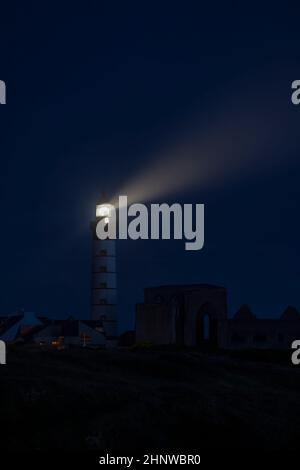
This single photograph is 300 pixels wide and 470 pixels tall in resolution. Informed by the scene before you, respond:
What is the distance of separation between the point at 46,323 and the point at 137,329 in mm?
8267

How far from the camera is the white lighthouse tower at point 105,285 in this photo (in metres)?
57.9

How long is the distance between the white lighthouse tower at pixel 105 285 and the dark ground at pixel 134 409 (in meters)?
29.1

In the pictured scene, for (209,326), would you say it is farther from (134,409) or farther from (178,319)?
(134,409)

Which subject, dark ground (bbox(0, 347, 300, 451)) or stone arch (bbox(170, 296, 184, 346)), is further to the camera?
stone arch (bbox(170, 296, 184, 346))

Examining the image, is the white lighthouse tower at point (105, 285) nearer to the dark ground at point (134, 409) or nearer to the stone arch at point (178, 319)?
the stone arch at point (178, 319)

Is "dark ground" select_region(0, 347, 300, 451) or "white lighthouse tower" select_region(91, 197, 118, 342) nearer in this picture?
"dark ground" select_region(0, 347, 300, 451)

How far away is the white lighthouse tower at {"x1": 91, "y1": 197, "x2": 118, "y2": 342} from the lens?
57875 millimetres

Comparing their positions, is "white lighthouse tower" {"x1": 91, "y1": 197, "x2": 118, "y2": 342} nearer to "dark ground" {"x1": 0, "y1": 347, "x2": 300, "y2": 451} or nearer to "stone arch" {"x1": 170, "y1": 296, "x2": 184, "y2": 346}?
"stone arch" {"x1": 170, "y1": 296, "x2": 184, "y2": 346}

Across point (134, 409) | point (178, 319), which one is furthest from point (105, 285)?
point (134, 409)

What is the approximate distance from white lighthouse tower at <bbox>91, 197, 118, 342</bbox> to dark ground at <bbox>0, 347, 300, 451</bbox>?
2910cm

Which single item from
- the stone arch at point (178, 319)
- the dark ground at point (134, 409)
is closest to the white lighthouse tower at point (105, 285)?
the stone arch at point (178, 319)

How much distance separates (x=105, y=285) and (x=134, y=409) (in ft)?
127

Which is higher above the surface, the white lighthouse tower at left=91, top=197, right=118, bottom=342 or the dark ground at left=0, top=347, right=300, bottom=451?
the white lighthouse tower at left=91, top=197, right=118, bottom=342

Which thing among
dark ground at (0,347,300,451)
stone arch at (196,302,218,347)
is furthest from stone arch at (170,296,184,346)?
→ dark ground at (0,347,300,451)
